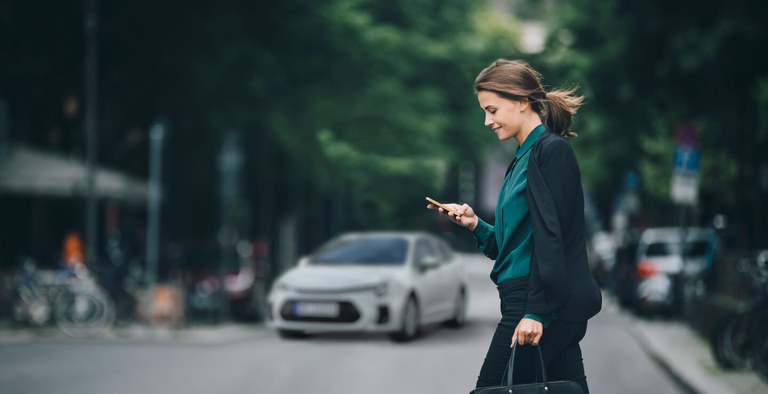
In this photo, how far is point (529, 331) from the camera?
172 inches

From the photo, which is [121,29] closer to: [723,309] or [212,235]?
[212,235]

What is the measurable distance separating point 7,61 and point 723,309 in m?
16.5

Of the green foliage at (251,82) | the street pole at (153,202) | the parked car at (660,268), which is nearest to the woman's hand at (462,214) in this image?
the green foliage at (251,82)

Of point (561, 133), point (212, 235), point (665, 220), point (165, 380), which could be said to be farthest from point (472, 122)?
point (561, 133)

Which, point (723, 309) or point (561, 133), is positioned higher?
point (561, 133)

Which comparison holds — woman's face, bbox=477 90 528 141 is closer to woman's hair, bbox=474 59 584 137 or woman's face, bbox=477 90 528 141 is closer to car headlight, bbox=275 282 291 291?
woman's hair, bbox=474 59 584 137

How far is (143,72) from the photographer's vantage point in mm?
26234

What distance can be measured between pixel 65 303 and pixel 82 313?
30 cm

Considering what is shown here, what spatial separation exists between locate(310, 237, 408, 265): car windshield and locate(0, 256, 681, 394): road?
2.75ft

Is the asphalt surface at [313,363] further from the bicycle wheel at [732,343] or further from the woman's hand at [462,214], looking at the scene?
the woman's hand at [462,214]

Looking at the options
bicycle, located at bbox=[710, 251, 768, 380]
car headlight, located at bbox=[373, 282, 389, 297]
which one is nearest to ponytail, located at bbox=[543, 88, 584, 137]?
car headlight, located at bbox=[373, 282, 389, 297]

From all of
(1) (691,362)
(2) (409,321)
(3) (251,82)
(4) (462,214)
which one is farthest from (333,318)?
(3) (251,82)

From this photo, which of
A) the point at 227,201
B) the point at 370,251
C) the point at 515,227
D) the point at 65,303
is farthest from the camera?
the point at 227,201

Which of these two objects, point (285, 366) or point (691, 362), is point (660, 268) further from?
point (285, 366)
